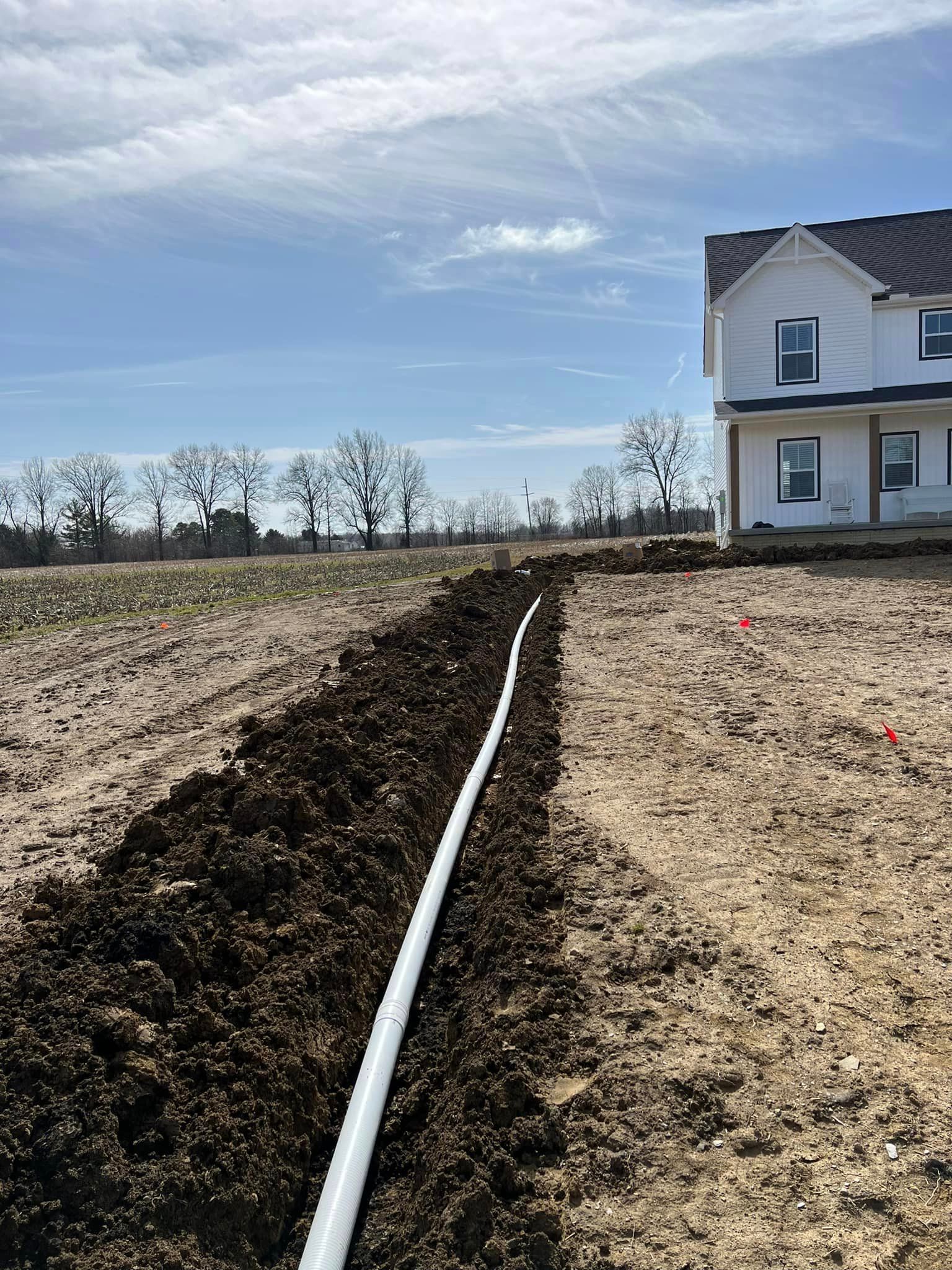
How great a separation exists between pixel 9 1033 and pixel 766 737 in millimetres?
4975

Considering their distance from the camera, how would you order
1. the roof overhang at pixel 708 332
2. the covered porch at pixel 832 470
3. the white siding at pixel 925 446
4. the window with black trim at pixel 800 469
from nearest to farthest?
Answer: the covered porch at pixel 832 470 < the white siding at pixel 925 446 < the window with black trim at pixel 800 469 < the roof overhang at pixel 708 332

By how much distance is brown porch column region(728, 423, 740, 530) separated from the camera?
799 inches

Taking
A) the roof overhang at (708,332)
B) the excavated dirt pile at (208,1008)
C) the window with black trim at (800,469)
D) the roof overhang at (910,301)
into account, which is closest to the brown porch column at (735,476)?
the window with black trim at (800,469)

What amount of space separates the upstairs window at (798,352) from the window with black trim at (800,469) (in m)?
1.56

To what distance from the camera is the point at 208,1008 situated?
3498 mm

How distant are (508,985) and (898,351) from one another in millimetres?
20852

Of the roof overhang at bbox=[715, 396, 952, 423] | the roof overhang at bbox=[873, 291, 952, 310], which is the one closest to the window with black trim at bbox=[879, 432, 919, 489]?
the roof overhang at bbox=[715, 396, 952, 423]

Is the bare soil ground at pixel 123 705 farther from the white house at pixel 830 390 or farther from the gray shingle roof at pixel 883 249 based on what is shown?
the gray shingle roof at pixel 883 249

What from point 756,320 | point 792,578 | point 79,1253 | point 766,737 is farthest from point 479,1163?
point 756,320

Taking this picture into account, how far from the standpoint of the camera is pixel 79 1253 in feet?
8.29

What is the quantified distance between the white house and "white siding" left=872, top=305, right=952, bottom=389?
3 cm

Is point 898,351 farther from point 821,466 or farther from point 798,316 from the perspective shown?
point 821,466

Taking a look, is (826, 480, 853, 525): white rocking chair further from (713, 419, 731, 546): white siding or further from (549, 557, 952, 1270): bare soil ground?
(549, 557, 952, 1270): bare soil ground

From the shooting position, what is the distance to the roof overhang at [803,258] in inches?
787
